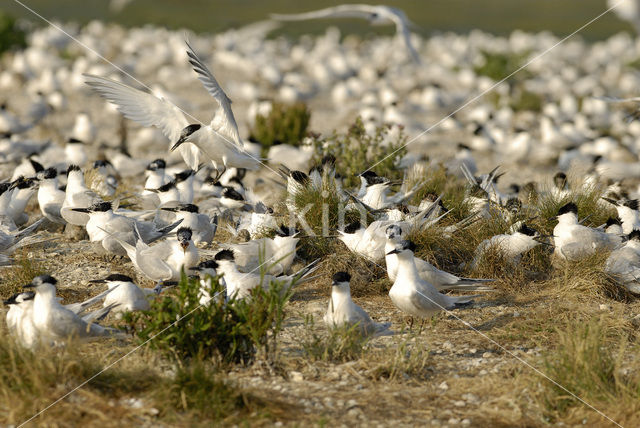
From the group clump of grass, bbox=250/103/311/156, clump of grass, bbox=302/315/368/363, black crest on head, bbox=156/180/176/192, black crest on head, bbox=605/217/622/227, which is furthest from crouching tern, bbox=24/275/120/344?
clump of grass, bbox=250/103/311/156

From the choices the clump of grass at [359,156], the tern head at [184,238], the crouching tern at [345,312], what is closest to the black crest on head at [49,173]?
the tern head at [184,238]

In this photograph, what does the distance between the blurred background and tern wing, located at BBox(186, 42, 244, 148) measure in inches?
1509

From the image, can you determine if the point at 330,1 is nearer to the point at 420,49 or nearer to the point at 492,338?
the point at 420,49

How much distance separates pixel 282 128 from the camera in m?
12.8

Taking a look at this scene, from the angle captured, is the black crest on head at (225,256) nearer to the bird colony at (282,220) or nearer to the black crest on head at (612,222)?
the bird colony at (282,220)

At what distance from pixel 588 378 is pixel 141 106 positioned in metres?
4.74

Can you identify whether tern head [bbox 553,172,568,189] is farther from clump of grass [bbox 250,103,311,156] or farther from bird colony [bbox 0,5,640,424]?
clump of grass [bbox 250,103,311,156]

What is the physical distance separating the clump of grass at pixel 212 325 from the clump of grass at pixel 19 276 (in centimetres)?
183

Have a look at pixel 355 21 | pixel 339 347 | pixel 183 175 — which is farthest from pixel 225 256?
pixel 355 21

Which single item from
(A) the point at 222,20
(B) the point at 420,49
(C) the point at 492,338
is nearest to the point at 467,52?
(B) the point at 420,49

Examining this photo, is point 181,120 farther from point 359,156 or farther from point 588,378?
point 588,378

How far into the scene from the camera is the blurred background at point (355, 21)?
154 ft

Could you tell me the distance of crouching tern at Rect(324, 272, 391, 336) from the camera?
15.4 ft

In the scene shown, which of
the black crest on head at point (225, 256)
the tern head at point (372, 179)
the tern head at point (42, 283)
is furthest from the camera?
the tern head at point (372, 179)
